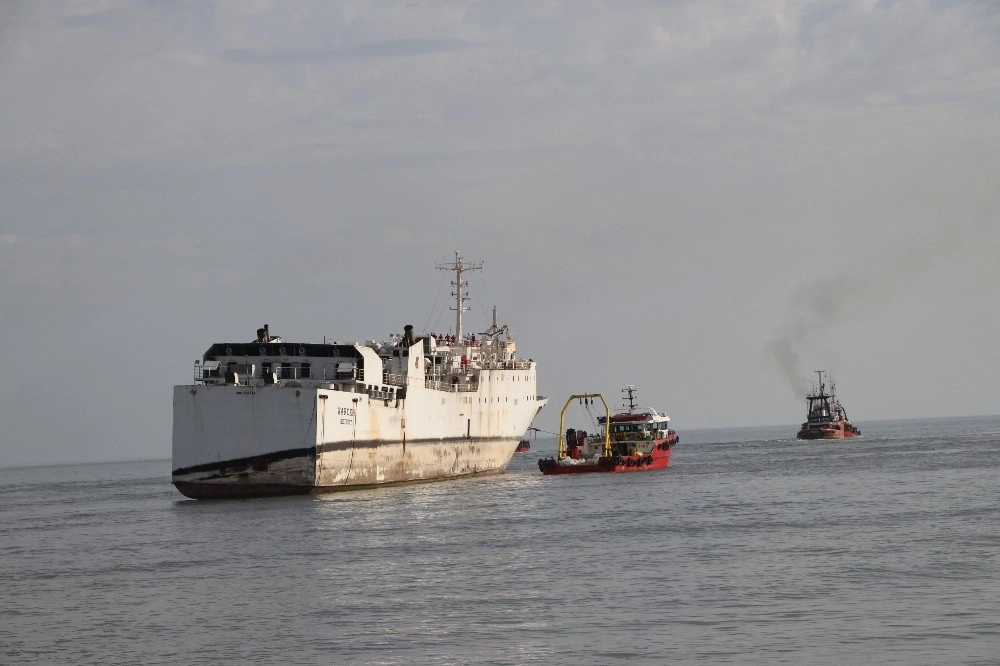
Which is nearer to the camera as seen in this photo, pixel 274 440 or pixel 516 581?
pixel 516 581

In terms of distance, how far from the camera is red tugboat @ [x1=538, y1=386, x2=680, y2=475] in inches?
2781

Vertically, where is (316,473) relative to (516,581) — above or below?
above

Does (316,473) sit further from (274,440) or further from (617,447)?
(617,447)

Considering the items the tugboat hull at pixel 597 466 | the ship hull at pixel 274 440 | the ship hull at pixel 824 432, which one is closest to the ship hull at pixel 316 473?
the ship hull at pixel 274 440

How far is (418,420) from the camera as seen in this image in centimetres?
5775

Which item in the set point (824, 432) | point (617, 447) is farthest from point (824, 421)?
point (617, 447)

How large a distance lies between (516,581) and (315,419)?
22.4 m

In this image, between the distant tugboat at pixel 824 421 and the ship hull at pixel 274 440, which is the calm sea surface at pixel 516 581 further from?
the distant tugboat at pixel 824 421

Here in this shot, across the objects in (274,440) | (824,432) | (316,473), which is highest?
(824,432)

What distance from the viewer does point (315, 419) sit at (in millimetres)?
47438

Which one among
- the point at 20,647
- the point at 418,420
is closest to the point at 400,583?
the point at 20,647

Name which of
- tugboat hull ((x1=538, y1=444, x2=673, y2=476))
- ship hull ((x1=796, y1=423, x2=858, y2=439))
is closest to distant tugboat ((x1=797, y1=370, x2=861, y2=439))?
ship hull ((x1=796, y1=423, x2=858, y2=439))

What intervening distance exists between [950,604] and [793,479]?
38717mm

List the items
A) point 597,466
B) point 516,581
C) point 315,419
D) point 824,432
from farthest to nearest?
point 824,432 < point 597,466 < point 315,419 < point 516,581
